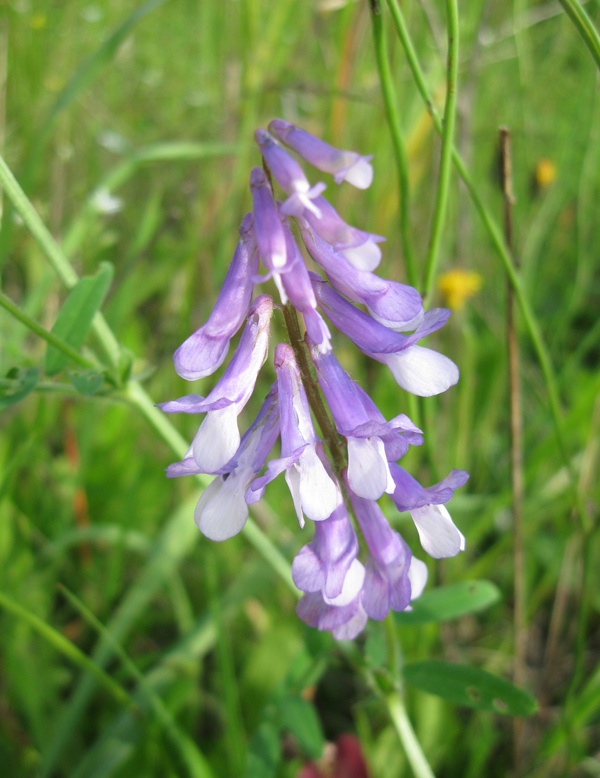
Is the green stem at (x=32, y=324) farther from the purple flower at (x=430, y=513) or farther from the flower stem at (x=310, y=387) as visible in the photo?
the purple flower at (x=430, y=513)

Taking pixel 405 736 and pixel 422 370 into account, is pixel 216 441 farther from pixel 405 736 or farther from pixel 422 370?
pixel 405 736

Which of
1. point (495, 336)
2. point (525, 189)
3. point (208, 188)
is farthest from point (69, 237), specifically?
point (525, 189)

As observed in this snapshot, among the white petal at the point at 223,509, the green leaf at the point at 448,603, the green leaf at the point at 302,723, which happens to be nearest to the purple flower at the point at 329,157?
the white petal at the point at 223,509

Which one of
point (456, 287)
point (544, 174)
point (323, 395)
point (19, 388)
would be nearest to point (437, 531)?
point (323, 395)

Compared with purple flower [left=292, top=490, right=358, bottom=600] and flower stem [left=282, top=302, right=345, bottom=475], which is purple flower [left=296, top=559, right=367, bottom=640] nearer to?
purple flower [left=292, top=490, right=358, bottom=600]

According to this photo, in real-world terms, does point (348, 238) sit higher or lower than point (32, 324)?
higher

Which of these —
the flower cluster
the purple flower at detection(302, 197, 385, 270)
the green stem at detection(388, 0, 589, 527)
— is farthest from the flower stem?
the green stem at detection(388, 0, 589, 527)
